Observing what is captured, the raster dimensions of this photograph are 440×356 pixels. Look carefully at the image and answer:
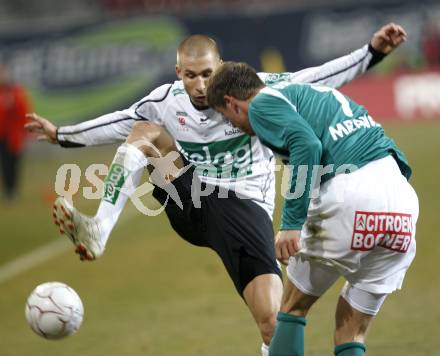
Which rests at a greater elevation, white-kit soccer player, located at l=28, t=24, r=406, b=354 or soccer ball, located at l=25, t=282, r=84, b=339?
white-kit soccer player, located at l=28, t=24, r=406, b=354

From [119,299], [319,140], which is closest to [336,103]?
[319,140]

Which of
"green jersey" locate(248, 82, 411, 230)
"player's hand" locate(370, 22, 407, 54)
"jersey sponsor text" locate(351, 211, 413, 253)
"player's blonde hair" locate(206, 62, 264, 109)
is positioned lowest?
"jersey sponsor text" locate(351, 211, 413, 253)

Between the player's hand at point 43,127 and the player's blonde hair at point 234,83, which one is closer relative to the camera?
the player's blonde hair at point 234,83

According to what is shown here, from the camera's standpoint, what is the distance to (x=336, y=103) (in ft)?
17.4

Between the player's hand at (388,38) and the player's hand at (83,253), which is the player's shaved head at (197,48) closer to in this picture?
the player's hand at (388,38)

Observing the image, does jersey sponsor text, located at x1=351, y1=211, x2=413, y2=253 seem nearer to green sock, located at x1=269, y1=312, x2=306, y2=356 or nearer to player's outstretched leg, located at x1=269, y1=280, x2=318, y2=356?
player's outstretched leg, located at x1=269, y1=280, x2=318, y2=356

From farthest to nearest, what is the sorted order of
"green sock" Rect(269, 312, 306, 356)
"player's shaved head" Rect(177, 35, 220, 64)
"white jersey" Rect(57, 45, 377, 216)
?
"white jersey" Rect(57, 45, 377, 216) < "player's shaved head" Rect(177, 35, 220, 64) < "green sock" Rect(269, 312, 306, 356)

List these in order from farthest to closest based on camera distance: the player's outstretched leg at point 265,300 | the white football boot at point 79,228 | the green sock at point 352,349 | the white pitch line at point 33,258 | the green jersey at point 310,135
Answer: the white pitch line at point 33,258 → the player's outstretched leg at point 265,300 → the white football boot at point 79,228 → the green sock at point 352,349 → the green jersey at point 310,135

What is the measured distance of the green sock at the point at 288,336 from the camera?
5.66m

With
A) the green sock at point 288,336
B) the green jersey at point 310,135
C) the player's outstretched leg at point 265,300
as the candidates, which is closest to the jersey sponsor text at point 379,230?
the green jersey at point 310,135

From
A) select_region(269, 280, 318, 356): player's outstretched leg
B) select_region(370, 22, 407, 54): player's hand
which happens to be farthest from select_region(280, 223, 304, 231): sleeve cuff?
select_region(370, 22, 407, 54): player's hand

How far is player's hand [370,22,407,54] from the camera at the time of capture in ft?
20.0

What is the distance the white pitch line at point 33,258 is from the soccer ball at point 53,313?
5.18 m

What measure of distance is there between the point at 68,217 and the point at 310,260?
5.16 ft
